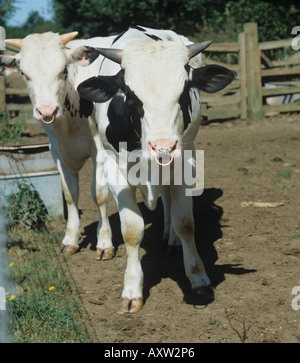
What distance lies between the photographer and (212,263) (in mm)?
4750

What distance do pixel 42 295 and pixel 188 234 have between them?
1.17 metres

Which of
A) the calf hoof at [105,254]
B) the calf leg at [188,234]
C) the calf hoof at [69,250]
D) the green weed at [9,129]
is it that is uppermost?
the calf leg at [188,234]

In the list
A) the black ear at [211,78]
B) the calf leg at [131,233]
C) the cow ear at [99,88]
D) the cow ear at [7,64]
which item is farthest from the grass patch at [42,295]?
the black ear at [211,78]

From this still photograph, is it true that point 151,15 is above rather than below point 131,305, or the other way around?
above

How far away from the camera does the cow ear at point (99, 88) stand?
12.5ft

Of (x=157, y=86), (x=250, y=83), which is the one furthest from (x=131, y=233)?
(x=250, y=83)

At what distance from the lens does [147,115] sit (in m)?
3.41

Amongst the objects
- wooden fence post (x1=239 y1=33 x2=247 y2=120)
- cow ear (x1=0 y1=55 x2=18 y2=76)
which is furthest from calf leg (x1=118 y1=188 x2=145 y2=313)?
wooden fence post (x1=239 y1=33 x2=247 y2=120)

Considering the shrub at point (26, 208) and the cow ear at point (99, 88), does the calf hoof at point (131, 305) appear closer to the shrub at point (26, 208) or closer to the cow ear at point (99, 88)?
the cow ear at point (99, 88)

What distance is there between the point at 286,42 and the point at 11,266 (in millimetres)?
8955

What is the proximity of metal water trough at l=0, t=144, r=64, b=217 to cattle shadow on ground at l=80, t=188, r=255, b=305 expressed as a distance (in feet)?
1.73

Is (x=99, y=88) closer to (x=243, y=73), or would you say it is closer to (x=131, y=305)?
(x=131, y=305)

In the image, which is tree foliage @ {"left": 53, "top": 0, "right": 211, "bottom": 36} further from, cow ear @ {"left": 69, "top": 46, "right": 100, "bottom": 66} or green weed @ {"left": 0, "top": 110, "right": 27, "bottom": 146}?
cow ear @ {"left": 69, "top": 46, "right": 100, "bottom": 66}

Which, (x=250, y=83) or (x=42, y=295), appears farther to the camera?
(x=250, y=83)
